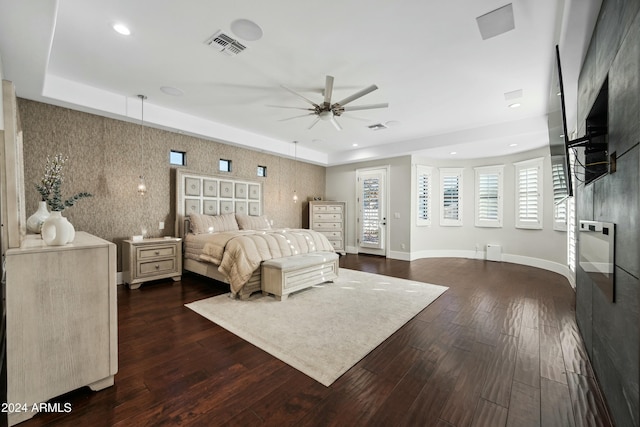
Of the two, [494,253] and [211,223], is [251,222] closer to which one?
[211,223]

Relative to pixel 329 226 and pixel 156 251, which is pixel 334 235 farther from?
pixel 156 251

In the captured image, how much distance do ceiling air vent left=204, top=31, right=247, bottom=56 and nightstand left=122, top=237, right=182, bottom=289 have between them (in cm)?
309

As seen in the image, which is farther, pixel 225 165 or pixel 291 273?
pixel 225 165

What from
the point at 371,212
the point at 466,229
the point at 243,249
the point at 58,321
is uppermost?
the point at 371,212

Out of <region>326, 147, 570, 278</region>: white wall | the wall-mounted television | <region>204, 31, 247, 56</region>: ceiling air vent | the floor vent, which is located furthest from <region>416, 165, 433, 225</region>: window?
<region>204, 31, 247, 56</region>: ceiling air vent

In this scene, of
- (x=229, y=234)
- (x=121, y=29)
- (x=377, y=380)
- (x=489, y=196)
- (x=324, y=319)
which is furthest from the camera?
(x=489, y=196)

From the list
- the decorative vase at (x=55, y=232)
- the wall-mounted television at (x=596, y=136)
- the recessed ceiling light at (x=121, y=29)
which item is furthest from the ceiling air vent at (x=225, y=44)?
the wall-mounted television at (x=596, y=136)

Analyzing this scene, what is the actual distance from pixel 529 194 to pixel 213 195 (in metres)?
7.04

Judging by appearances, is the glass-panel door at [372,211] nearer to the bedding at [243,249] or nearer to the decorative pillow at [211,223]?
the bedding at [243,249]

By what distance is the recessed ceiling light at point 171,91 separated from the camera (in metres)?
3.77

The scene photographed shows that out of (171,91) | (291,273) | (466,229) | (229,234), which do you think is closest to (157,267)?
(229,234)

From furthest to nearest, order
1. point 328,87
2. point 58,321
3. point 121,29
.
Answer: point 328,87
point 121,29
point 58,321

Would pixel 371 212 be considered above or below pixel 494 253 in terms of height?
above

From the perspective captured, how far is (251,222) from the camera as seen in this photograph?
5730 mm
